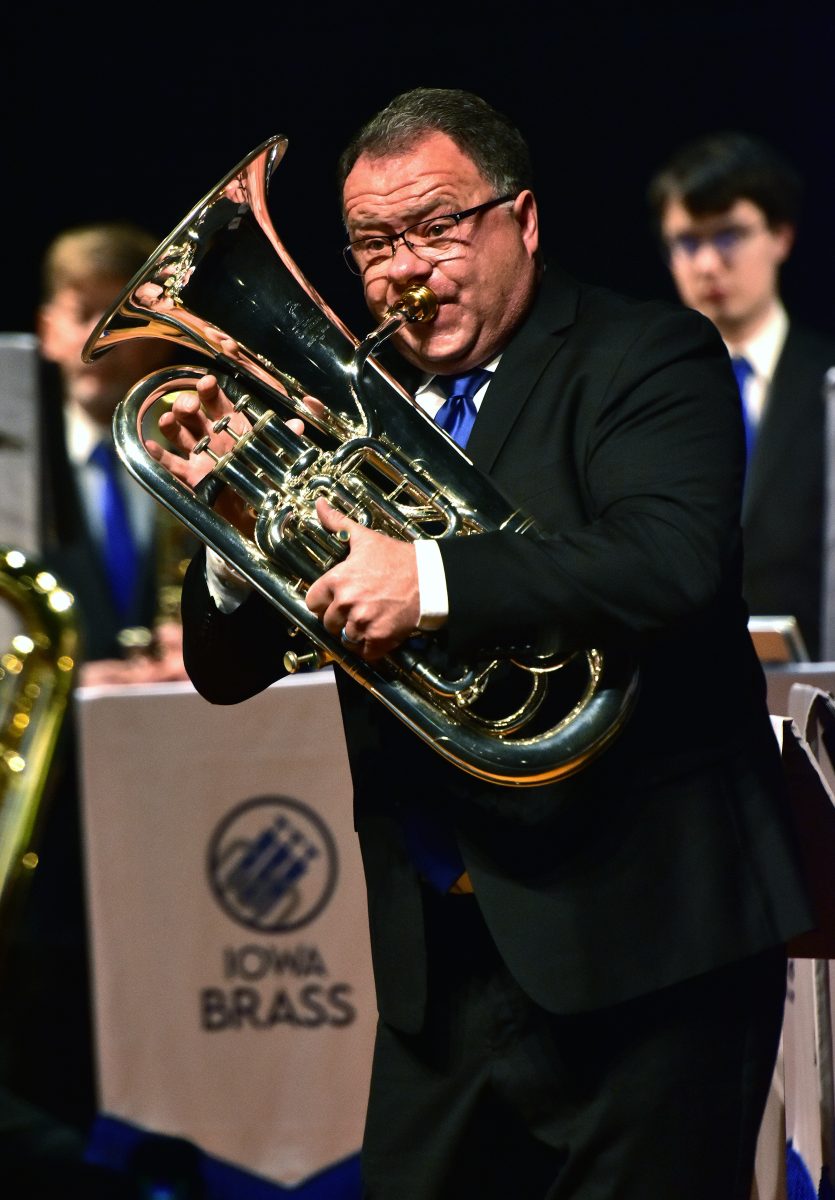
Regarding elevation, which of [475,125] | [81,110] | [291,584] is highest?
[81,110]

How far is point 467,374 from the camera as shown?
6.68ft

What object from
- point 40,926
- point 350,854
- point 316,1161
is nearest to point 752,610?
point 350,854

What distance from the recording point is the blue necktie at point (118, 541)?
412 centimetres

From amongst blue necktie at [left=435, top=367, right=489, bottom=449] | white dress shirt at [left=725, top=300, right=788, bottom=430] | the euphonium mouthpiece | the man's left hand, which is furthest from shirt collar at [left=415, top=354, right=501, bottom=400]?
white dress shirt at [left=725, top=300, right=788, bottom=430]

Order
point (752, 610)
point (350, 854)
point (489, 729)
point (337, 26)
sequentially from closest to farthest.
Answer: point (489, 729) < point (350, 854) < point (752, 610) < point (337, 26)

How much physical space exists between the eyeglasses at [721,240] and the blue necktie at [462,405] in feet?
7.64

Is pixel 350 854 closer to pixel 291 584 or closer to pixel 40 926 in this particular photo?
pixel 40 926

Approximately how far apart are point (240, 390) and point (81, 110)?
→ 10.6 feet

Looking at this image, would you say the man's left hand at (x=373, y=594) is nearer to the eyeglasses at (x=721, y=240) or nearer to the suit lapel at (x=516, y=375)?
the suit lapel at (x=516, y=375)

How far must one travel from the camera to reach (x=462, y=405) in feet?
6.68

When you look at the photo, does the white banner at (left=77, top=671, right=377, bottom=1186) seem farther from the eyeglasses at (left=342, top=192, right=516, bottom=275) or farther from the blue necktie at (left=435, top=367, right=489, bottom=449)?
the eyeglasses at (left=342, top=192, right=516, bottom=275)

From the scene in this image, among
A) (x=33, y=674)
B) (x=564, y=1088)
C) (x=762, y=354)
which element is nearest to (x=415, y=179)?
(x=564, y=1088)

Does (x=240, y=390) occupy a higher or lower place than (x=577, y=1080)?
higher

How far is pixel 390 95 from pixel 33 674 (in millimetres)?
2364
